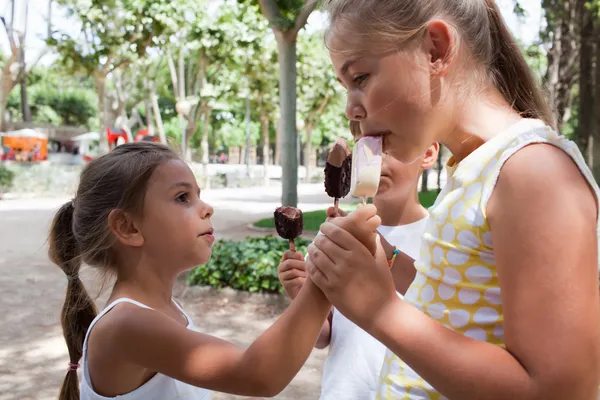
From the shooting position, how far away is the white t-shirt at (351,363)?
216cm

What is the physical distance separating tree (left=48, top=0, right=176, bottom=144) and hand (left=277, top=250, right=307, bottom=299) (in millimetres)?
19492

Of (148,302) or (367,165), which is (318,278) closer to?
(367,165)

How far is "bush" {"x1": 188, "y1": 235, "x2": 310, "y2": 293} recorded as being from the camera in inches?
279

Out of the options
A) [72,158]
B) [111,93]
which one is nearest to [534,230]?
[111,93]

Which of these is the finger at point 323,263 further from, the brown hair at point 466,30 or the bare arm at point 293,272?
the bare arm at point 293,272

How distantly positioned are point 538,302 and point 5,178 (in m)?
25.2

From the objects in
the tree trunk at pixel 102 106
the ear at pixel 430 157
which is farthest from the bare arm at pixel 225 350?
the tree trunk at pixel 102 106

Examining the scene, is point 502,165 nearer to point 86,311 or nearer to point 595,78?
point 86,311

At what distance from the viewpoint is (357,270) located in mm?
1185

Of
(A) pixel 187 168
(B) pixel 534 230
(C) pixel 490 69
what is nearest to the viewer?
(B) pixel 534 230

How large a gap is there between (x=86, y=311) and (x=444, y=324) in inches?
60.8

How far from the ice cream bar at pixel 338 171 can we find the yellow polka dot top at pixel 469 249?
52 cm

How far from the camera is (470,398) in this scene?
1.08 m

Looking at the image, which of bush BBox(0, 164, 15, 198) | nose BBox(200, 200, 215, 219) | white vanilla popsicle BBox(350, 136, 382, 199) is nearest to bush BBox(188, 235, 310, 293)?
nose BBox(200, 200, 215, 219)
